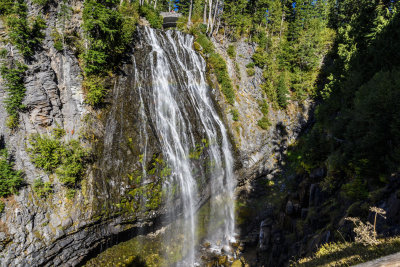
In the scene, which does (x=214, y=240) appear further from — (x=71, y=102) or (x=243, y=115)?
(x=71, y=102)

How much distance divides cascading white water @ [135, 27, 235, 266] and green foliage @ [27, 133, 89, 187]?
4.35 m

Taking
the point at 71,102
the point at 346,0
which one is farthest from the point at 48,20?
the point at 346,0

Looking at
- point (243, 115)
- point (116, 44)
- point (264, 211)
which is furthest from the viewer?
point (243, 115)

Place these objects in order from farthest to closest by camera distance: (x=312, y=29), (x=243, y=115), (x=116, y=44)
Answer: (x=312, y=29) → (x=243, y=115) → (x=116, y=44)

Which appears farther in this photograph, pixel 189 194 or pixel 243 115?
pixel 243 115

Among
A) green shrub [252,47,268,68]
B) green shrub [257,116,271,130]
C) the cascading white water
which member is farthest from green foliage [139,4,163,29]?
green shrub [257,116,271,130]

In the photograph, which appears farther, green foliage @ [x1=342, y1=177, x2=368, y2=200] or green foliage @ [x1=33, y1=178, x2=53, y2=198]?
green foliage @ [x1=33, y1=178, x2=53, y2=198]

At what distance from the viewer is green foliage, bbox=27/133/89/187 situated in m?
12.0

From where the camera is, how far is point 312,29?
3266 centimetres

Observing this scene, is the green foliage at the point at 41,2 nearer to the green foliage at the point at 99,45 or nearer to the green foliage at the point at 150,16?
the green foliage at the point at 99,45

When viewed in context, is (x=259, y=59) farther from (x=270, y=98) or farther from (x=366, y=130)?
(x=366, y=130)

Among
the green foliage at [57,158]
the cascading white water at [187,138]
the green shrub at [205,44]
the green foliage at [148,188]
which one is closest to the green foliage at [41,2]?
the cascading white water at [187,138]

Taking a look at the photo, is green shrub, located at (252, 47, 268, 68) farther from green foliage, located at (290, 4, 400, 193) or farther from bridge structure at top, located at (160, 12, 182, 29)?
bridge structure at top, located at (160, 12, 182, 29)

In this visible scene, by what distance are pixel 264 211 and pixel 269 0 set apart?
36.1m
